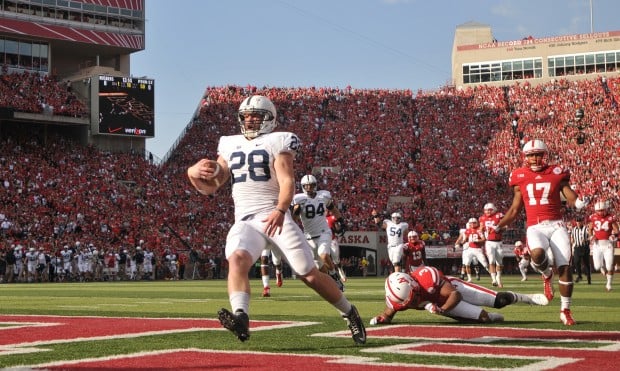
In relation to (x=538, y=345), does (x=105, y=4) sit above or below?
above

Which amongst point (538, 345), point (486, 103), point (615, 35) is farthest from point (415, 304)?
point (615, 35)

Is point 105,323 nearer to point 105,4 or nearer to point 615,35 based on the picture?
point 105,4

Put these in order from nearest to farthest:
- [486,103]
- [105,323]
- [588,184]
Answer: [105,323] → [588,184] → [486,103]

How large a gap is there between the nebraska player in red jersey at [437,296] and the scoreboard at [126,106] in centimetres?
4179

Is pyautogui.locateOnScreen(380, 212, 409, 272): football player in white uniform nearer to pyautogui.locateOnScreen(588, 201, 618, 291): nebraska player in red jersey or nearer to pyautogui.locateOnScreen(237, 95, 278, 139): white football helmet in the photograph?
pyautogui.locateOnScreen(588, 201, 618, 291): nebraska player in red jersey

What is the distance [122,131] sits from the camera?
49.5 metres

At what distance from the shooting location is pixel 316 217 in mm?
18219

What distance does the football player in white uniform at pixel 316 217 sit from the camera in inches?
679

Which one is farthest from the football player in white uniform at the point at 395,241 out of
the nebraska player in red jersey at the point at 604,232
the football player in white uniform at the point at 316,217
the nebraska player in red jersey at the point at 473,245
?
the football player in white uniform at the point at 316,217

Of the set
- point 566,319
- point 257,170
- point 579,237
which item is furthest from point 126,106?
point 257,170

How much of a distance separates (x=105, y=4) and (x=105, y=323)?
45.8 metres

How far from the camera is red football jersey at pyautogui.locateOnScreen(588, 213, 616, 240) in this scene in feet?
68.4

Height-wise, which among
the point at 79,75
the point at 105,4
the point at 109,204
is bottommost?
the point at 109,204

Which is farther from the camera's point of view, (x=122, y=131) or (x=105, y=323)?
(x=122, y=131)
